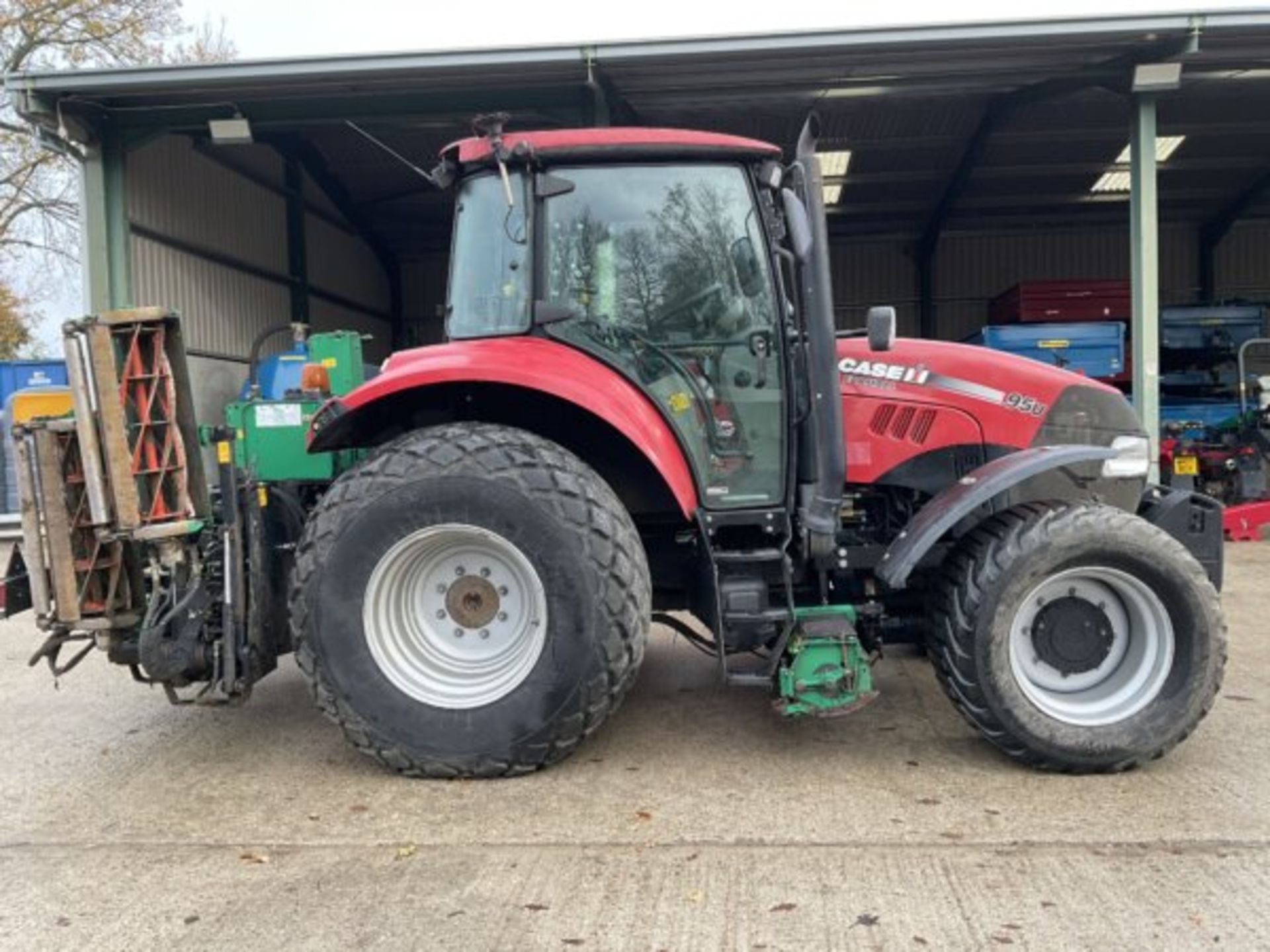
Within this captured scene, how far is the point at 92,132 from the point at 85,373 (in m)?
6.93

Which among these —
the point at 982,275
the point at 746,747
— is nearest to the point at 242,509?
the point at 746,747

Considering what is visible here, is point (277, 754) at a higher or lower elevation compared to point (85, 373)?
lower

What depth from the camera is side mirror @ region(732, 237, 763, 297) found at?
3.78 metres

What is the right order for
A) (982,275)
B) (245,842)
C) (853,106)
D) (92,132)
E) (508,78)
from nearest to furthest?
(245,842) < (508,78) < (92,132) < (853,106) < (982,275)

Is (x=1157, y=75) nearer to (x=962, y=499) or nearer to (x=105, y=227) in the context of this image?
(x=962, y=499)

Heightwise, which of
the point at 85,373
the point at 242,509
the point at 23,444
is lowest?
the point at 242,509

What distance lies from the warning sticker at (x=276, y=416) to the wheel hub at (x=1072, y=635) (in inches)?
127

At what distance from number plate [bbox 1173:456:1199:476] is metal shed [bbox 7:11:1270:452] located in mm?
1884

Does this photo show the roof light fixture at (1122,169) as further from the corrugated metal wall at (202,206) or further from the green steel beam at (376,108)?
the corrugated metal wall at (202,206)

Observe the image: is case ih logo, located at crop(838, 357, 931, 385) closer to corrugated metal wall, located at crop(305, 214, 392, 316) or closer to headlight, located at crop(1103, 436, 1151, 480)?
headlight, located at crop(1103, 436, 1151, 480)

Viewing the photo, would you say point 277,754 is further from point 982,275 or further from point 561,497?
point 982,275

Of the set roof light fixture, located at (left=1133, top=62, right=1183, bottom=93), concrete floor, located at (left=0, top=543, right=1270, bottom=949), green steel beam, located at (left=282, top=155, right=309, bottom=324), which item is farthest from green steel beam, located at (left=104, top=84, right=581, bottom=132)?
concrete floor, located at (left=0, top=543, right=1270, bottom=949)

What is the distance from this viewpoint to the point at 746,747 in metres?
3.97

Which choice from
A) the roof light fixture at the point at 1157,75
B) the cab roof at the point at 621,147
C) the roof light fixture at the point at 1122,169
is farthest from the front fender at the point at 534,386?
the roof light fixture at the point at 1122,169
